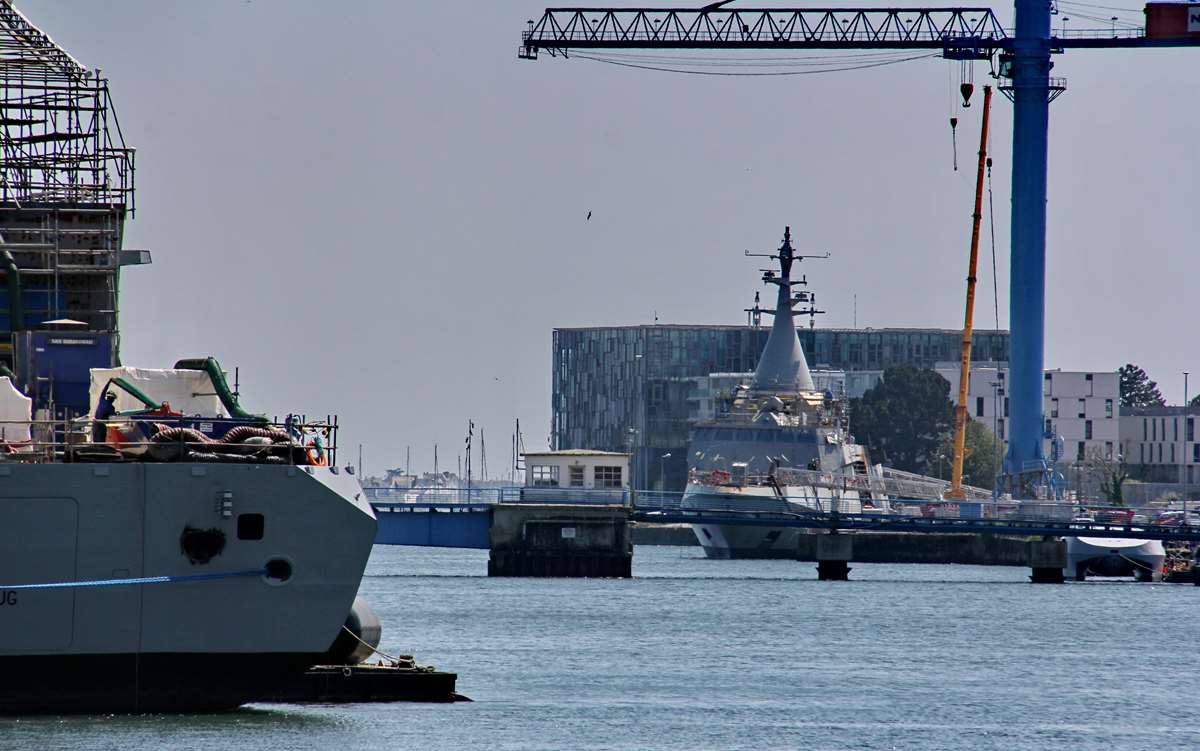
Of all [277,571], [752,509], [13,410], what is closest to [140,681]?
[277,571]

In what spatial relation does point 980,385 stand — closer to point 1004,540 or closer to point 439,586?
point 1004,540

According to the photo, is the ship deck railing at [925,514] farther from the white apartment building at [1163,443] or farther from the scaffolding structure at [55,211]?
the white apartment building at [1163,443]

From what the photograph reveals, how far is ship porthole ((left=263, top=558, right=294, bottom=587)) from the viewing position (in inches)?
1277

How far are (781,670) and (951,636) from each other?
1155 cm

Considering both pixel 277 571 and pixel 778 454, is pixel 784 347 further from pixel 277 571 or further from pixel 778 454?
pixel 277 571

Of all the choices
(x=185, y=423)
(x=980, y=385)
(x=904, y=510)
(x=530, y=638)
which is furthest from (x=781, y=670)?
(x=980, y=385)

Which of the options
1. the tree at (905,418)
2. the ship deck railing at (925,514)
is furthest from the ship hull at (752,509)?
the tree at (905,418)

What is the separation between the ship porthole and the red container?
76.6m

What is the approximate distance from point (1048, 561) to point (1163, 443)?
10279cm

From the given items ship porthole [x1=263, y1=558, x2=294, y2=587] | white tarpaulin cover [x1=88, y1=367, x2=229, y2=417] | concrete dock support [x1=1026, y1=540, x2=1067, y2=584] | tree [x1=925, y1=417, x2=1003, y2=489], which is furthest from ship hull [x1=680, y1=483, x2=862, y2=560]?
ship porthole [x1=263, y1=558, x2=294, y2=587]

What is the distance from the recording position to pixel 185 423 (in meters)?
33.7

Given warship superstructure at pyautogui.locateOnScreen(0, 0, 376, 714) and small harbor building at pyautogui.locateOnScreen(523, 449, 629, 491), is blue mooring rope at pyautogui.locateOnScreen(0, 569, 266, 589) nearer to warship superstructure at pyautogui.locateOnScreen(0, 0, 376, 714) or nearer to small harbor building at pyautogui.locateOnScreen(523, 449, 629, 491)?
warship superstructure at pyautogui.locateOnScreen(0, 0, 376, 714)

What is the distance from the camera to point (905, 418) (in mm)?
180500

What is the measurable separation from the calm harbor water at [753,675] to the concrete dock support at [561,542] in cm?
758
